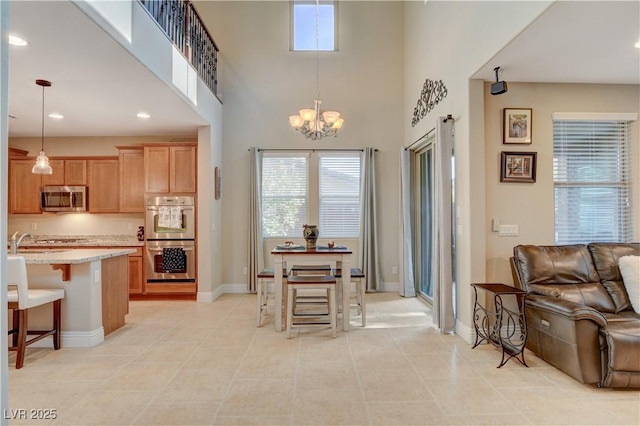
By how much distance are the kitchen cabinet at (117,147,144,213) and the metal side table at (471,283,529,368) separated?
5.07 m

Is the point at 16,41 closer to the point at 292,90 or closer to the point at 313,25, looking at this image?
the point at 292,90

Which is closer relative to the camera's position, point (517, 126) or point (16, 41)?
point (16, 41)

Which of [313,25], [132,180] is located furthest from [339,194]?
[132,180]

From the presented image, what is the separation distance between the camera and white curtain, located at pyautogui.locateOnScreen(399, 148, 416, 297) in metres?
5.61

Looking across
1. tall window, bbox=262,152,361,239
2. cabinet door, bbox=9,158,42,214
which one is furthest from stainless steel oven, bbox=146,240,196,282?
cabinet door, bbox=9,158,42,214

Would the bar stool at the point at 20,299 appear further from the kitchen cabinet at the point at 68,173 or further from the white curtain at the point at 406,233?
the white curtain at the point at 406,233

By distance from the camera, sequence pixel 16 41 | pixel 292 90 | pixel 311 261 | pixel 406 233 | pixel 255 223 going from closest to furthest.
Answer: pixel 16 41 < pixel 311 261 < pixel 406 233 < pixel 255 223 < pixel 292 90

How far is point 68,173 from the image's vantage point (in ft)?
18.8

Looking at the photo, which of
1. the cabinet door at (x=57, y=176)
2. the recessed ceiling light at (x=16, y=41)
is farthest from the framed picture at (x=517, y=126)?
the cabinet door at (x=57, y=176)

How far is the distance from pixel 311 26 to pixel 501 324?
561 centimetres

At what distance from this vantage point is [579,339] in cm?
261

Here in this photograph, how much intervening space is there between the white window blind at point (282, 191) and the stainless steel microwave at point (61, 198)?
301 centimetres

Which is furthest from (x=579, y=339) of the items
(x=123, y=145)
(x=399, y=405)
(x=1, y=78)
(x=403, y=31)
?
(x=123, y=145)

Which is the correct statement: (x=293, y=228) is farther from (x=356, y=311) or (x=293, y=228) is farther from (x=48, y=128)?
(x=48, y=128)
